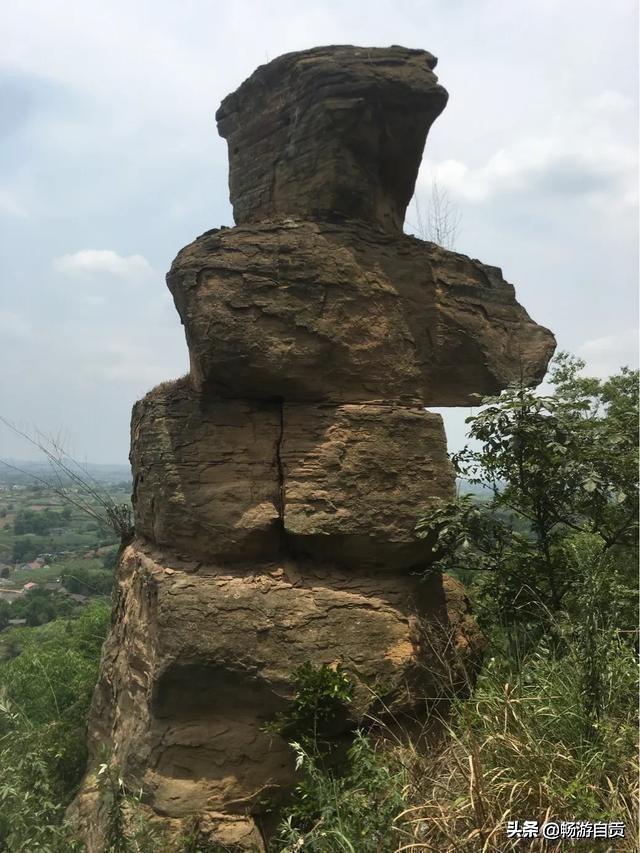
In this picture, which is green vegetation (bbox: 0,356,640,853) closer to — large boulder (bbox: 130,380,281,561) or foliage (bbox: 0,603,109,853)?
foliage (bbox: 0,603,109,853)

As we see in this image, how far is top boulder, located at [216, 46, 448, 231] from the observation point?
5840 mm

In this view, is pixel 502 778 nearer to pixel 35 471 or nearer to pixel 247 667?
pixel 247 667

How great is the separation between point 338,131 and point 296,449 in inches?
125

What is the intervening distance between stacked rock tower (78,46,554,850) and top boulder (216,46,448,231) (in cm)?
2

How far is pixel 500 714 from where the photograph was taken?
4.09 meters

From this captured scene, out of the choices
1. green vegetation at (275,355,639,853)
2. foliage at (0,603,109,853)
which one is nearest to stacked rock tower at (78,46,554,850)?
green vegetation at (275,355,639,853)

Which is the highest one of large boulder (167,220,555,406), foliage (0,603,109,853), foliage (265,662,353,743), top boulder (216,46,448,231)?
top boulder (216,46,448,231)

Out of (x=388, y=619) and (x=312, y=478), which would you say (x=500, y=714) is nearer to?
(x=388, y=619)

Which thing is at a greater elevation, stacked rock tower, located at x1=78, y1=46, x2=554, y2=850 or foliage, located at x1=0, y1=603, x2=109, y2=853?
stacked rock tower, located at x1=78, y1=46, x2=554, y2=850

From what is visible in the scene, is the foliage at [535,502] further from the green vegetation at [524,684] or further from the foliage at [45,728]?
the foliage at [45,728]

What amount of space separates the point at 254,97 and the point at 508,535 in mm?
5392

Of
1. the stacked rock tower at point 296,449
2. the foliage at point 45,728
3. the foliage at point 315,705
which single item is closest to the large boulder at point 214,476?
the stacked rock tower at point 296,449

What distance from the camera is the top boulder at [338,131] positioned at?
230 inches

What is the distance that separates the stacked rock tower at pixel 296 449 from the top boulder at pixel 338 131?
21mm
